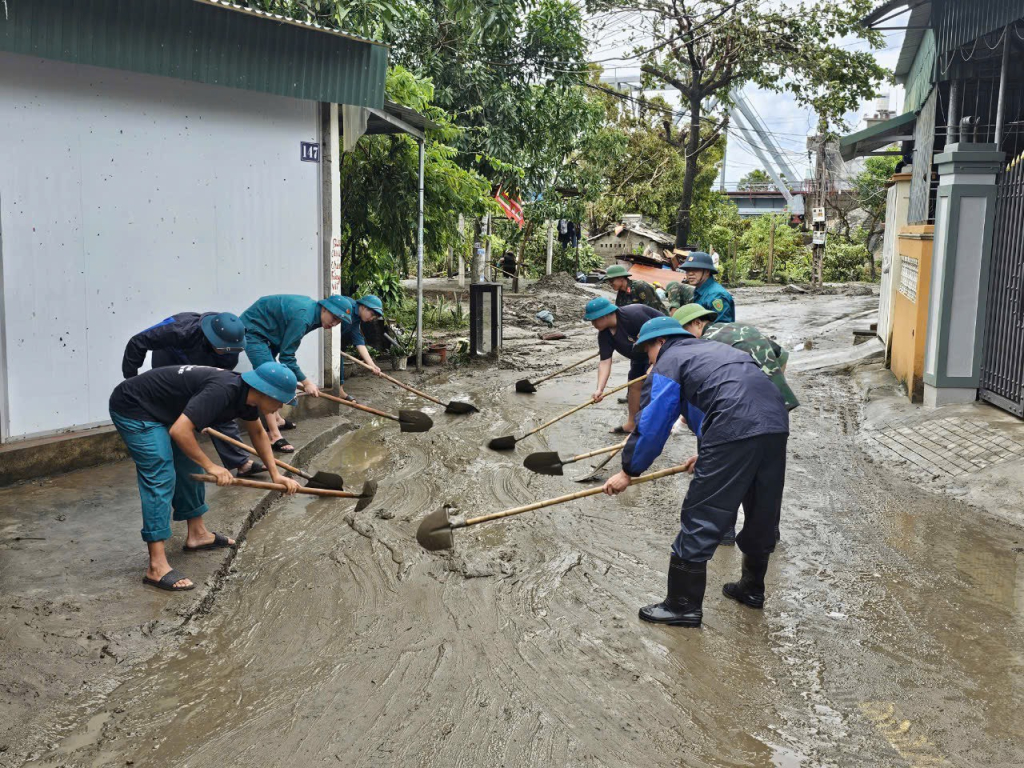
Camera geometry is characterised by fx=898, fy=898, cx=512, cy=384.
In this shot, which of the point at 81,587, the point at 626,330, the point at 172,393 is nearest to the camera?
the point at 81,587

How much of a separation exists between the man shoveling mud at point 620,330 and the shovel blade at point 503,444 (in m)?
0.93

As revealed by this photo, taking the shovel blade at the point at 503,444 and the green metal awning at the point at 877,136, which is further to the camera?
the green metal awning at the point at 877,136

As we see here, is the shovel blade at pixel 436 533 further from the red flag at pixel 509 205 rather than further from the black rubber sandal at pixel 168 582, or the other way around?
the red flag at pixel 509 205

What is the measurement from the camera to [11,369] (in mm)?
6613

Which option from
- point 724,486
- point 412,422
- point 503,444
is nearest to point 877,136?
point 503,444

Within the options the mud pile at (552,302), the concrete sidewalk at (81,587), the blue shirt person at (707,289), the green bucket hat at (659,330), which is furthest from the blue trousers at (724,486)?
the mud pile at (552,302)

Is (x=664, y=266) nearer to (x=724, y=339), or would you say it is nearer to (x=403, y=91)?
(x=403, y=91)

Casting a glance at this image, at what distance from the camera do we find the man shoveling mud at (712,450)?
15.1 ft

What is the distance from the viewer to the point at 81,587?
16.0ft

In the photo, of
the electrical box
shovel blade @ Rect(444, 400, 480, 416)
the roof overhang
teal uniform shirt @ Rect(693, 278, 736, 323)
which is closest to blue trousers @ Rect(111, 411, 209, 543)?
Answer: teal uniform shirt @ Rect(693, 278, 736, 323)

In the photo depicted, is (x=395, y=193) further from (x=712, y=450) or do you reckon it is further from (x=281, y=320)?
(x=712, y=450)

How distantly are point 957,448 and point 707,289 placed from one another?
2546 mm

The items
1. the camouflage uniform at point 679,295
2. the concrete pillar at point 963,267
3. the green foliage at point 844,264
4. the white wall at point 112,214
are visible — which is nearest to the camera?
the white wall at point 112,214

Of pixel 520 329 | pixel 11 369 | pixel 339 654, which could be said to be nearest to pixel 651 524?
pixel 339 654
